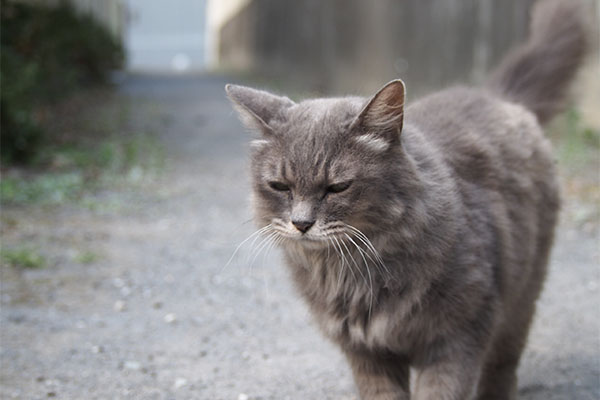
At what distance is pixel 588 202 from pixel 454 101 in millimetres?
3243

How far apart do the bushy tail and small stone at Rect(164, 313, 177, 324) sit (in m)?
2.18

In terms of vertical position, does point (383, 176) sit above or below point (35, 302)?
above

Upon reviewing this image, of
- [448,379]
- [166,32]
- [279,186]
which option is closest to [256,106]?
[279,186]

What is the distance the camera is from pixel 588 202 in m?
6.04

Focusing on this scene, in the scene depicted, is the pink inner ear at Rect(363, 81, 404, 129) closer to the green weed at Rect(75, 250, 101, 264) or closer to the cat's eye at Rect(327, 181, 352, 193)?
the cat's eye at Rect(327, 181, 352, 193)

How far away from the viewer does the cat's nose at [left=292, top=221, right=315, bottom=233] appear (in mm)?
2494

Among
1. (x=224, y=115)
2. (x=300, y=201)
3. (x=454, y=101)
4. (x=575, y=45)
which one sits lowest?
(x=224, y=115)

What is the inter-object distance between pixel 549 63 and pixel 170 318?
2.49 m

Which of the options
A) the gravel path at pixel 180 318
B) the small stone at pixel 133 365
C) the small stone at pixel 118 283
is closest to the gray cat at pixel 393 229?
the gravel path at pixel 180 318

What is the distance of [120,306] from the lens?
4.37 meters

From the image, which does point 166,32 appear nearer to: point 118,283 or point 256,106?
point 118,283

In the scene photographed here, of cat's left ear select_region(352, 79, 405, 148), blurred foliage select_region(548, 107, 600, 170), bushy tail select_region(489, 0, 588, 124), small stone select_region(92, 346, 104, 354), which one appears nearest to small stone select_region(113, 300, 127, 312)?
small stone select_region(92, 346, 104, 354)

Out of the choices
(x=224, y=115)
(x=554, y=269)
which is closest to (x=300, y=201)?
(x=554, y=269)

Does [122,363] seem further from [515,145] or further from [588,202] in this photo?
[588,202]
